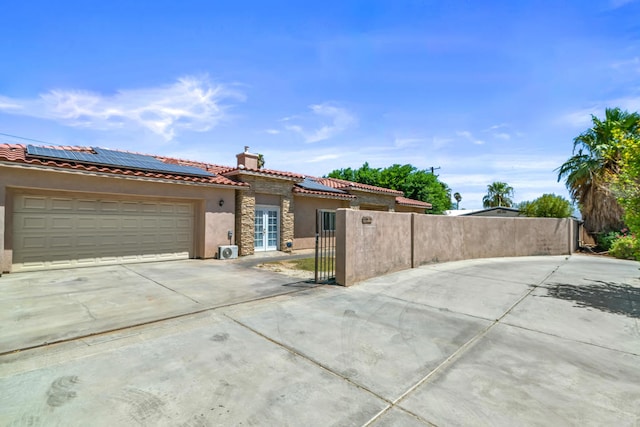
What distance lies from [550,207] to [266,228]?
18.6 meters

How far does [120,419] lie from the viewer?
254cm

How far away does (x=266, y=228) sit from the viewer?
A: 14.4 metres

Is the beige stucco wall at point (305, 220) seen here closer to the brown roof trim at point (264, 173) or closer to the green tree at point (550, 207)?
the brown roof trim at point (264, 173)

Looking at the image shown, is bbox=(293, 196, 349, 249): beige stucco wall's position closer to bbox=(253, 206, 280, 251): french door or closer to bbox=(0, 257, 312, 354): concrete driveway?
bbox=(253, 206, 280, 251): french door

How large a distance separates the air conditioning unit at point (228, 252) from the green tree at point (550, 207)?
65.7 feet

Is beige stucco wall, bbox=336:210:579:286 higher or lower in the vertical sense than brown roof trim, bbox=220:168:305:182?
lower

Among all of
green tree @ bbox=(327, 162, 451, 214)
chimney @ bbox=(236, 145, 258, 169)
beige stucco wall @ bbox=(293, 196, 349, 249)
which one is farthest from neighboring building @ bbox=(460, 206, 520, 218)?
chimney @ bbox=(236, 145, 258, 169)

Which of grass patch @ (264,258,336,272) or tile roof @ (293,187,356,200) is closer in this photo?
grass patch @ (264,258,336,272)

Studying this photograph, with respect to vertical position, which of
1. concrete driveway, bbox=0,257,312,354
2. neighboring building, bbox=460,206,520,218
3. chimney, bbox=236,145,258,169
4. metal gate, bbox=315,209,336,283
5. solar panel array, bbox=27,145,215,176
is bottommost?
concrete driveway, bbox=0,257,312,354

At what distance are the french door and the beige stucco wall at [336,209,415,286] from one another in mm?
6747

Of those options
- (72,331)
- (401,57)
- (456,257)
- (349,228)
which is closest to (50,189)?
(72,331)

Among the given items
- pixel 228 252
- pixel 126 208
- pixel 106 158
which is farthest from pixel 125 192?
pixel 228 252

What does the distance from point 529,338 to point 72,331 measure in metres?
7.14

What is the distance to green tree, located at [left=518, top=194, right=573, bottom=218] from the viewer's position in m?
19.0
